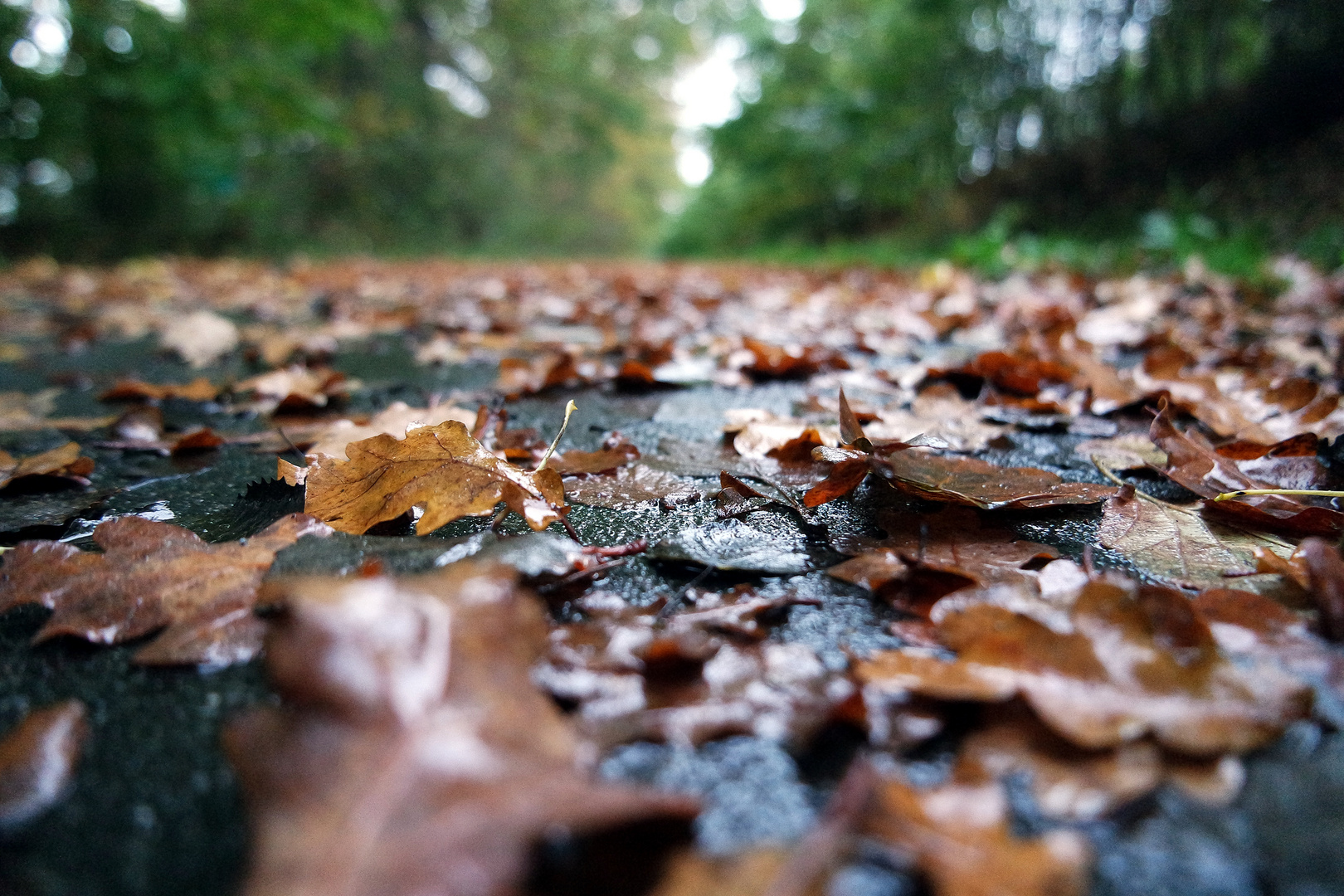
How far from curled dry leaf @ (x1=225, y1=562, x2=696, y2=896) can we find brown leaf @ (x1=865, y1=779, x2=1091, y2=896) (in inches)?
5.0

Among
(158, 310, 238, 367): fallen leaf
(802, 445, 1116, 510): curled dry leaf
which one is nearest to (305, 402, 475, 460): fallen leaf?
(802, 445, 1116, 510): curled dry leaf

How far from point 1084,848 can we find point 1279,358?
6.48ft

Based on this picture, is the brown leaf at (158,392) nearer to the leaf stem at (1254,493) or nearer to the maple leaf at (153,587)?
the maple leaf at (153,587)

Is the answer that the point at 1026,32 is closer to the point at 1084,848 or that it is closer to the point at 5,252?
the point at 1084,848

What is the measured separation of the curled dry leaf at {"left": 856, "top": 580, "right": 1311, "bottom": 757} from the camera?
1.63 feet

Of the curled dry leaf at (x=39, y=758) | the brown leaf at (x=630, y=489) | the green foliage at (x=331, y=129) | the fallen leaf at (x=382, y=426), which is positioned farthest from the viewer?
the green foliage at (x=331, y=129)

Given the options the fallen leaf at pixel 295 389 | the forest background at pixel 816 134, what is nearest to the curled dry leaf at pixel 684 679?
the fallen leaf at pixel 295 389

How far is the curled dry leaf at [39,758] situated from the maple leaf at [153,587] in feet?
0.25

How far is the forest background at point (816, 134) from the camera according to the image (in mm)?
4918

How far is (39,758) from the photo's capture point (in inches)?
20.0

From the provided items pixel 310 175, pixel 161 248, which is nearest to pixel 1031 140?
pixel 161 248

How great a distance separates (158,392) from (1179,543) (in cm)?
203

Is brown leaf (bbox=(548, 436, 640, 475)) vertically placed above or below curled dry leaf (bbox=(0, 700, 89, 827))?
above

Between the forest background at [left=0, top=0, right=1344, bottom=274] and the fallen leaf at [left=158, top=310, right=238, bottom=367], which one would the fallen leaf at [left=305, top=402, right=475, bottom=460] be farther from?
the forest background at [left=0, top=0, right=1344, bottom=274]
